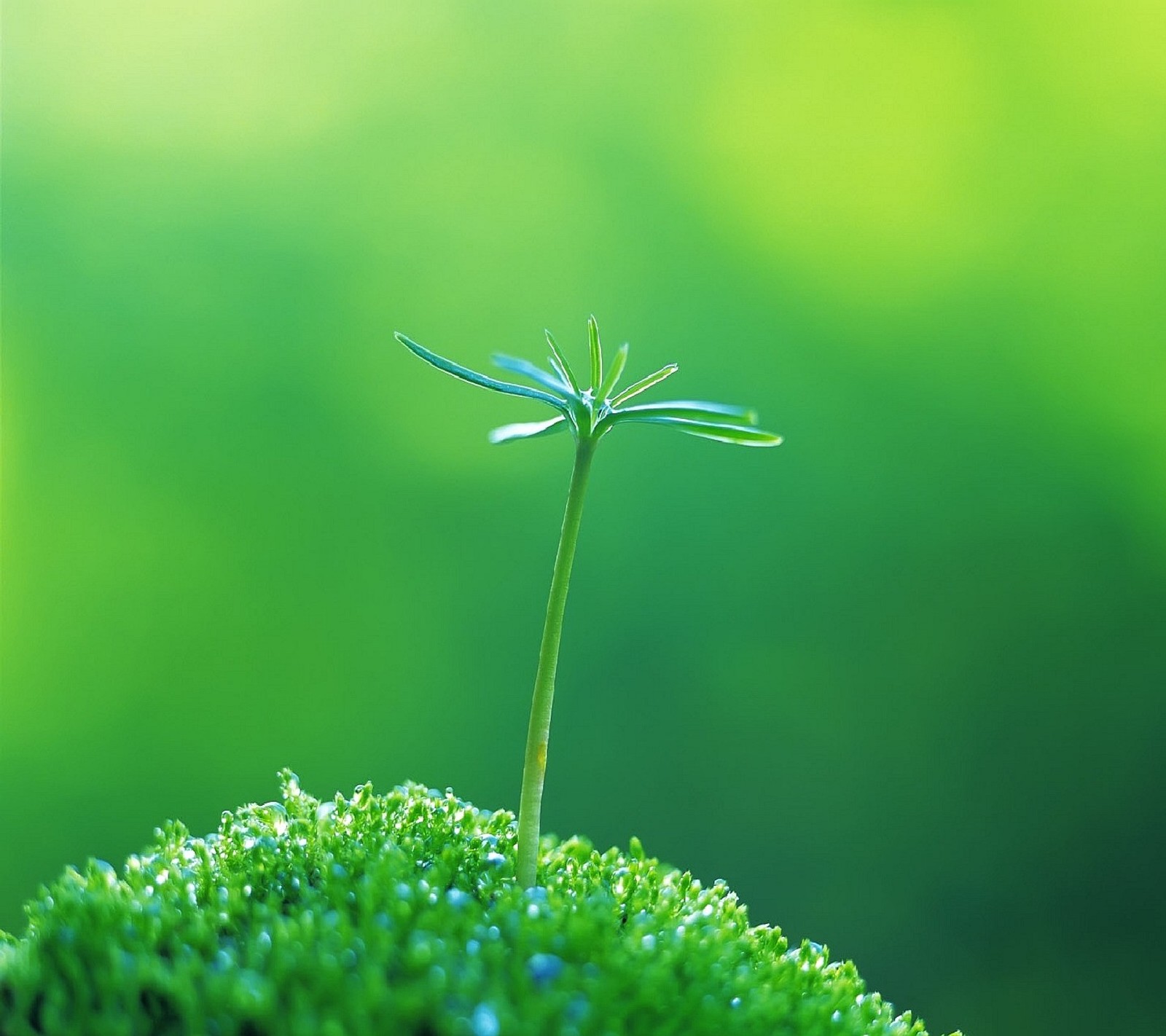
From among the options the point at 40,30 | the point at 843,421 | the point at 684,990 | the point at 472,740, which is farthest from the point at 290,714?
the point at 684,990

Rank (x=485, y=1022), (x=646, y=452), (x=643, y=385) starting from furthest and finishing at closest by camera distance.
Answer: (x=646, y=452), (x=643, y=385), (x=485, y=1022)

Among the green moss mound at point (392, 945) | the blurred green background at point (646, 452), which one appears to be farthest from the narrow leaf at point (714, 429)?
the blurred green background at point (646, 452)

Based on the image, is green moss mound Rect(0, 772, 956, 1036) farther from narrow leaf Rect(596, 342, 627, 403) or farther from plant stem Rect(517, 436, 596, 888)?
narrow leaf Rect(596, 342, 627, 403)

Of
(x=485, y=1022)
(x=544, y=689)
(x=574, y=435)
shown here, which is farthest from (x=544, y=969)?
(x=574, y=435)

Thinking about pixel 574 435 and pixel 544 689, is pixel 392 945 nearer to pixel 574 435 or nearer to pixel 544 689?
pixel 544 689

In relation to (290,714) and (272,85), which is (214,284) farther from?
(290,714)

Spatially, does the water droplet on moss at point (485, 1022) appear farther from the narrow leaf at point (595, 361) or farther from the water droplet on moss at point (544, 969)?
the narrow leaf at point (595, 361)
